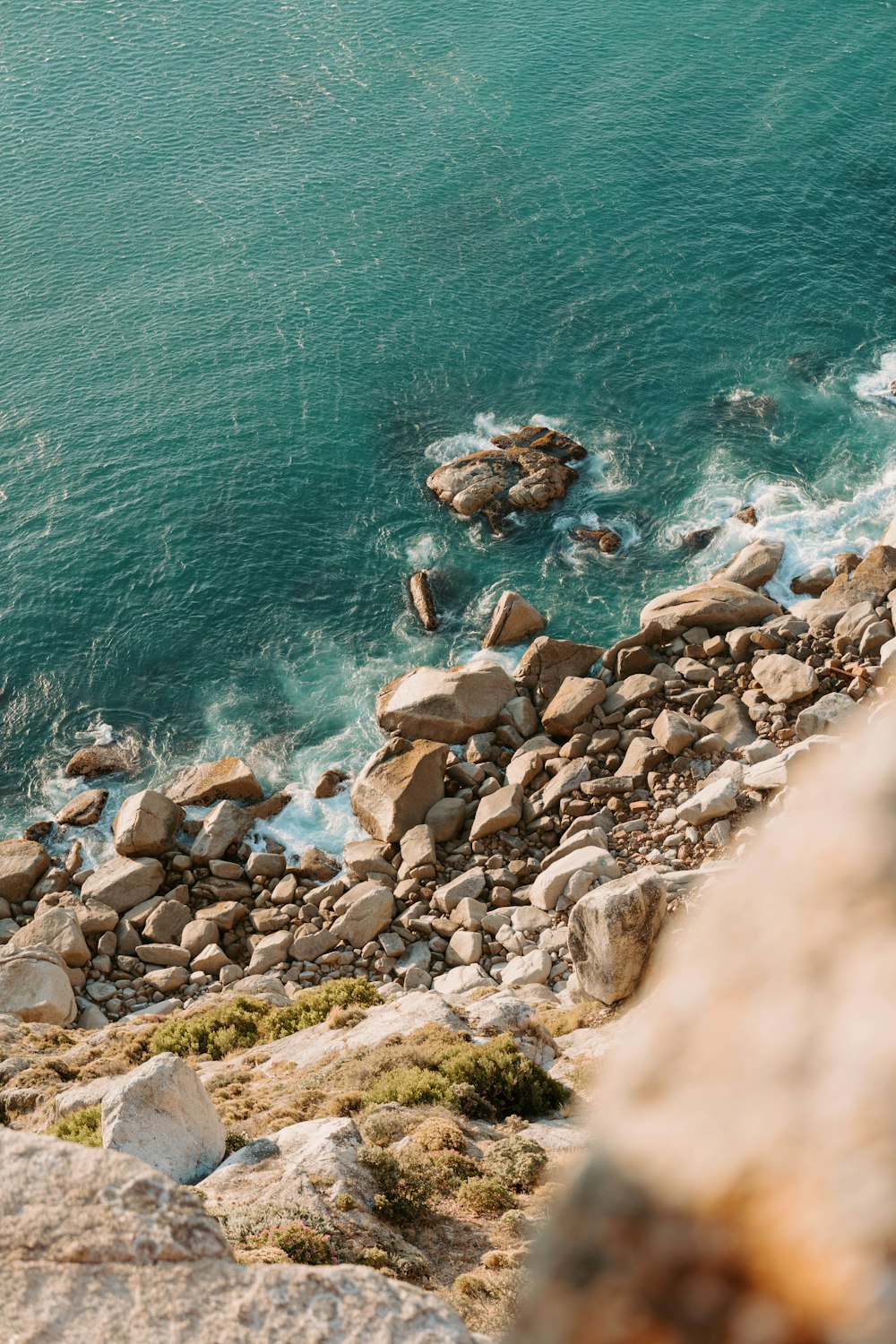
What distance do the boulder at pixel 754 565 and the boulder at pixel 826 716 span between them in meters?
8.02

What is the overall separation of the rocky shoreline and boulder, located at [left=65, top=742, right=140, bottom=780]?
0.36 feet

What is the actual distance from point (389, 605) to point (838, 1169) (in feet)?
130

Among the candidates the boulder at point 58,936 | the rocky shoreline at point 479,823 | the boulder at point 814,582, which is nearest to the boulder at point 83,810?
the rocky shoreline at point 479,823

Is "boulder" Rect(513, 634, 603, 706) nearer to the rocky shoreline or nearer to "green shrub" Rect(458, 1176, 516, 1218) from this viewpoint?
the rocky shoreline

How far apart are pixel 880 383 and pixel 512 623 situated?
21.9 m

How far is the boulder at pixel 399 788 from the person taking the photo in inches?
1292

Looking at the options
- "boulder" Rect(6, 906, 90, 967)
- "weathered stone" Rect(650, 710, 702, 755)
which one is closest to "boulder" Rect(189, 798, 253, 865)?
"boulder" Rect(6, 906, 90, 967)

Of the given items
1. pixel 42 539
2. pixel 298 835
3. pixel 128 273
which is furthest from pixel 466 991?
pixel 128 273

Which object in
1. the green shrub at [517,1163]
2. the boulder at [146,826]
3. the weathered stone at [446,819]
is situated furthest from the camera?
the boulder at [146,826]

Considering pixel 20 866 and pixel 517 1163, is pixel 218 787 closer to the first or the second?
pixel 20 866

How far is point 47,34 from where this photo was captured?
8088 centimetres

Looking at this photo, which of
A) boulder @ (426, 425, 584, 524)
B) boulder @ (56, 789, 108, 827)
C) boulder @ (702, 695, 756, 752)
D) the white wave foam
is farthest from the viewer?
the white wave foam

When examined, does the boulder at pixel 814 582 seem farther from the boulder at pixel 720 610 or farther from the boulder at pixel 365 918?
the boulder at pixel 365 918

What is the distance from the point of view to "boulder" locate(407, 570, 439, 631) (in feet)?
132
